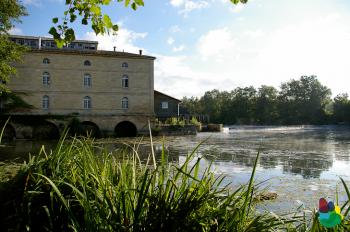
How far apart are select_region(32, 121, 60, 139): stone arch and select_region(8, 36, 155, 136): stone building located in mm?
731

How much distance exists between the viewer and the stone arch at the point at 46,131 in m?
26.0

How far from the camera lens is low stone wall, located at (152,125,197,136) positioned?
91.7 ft

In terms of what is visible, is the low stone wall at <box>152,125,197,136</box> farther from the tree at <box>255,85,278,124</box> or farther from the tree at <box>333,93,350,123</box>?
the tree at <box>333,93,350,123</box>

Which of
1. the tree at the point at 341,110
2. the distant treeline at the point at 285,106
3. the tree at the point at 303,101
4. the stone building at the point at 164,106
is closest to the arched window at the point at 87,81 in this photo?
the stone building at the point at 164,106

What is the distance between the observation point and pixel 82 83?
2841 cm

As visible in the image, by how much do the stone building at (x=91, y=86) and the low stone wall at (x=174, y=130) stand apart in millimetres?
1359

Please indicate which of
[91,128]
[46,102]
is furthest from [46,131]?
[91,128]

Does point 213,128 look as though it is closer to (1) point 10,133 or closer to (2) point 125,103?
(2) point 125,103

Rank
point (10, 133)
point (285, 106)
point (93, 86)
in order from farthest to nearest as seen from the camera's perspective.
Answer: point (285, 106), point (93, 86), point (10, 133)

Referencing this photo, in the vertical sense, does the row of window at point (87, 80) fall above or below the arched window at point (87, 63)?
below

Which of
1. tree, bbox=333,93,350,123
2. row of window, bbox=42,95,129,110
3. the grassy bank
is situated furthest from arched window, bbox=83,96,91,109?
tree, bbox=333,93,350,123

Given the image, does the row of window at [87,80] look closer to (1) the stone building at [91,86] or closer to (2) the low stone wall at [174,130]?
(1) the stone building at [91,86]

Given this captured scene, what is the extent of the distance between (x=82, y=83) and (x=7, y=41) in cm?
1082

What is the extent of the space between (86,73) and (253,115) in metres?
44.0
